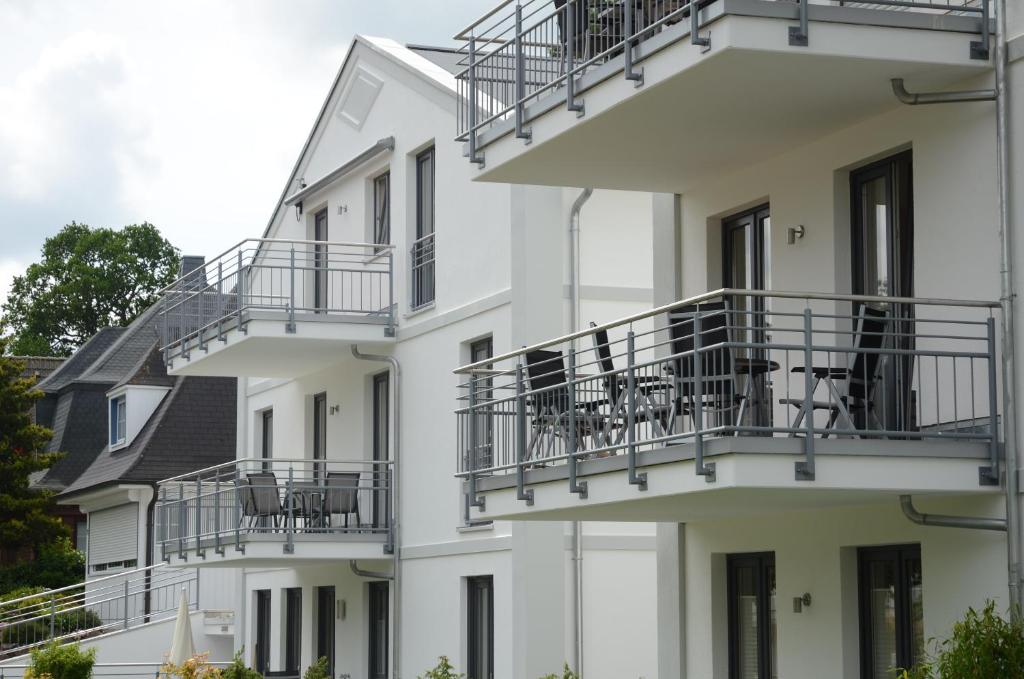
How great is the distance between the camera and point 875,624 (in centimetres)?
1314

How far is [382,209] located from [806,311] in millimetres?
13736

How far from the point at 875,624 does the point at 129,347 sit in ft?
103

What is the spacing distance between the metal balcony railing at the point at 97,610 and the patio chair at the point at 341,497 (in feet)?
28.3

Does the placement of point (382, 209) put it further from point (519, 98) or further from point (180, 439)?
point (180, 439)

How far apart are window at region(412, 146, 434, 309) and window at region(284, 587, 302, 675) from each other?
666cm

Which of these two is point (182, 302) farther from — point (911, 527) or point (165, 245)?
point (165, 245)

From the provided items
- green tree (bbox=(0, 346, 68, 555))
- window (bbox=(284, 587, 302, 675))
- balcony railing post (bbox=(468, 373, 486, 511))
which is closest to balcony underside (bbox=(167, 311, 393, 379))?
window (bbox=(284, 587, 302, 675))

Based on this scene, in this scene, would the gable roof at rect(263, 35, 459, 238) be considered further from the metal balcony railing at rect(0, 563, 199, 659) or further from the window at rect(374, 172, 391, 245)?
the metal balcony railing at rect(0, 563, 199, 659)

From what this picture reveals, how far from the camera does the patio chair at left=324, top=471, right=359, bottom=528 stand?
22.9 meters

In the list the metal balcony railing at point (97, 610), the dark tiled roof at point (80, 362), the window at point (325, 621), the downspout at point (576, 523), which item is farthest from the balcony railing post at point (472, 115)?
the dark tiled roof at point (80, 362)

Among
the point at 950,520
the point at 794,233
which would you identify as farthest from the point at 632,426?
the point at 794,233

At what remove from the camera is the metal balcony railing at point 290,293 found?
75.3ft

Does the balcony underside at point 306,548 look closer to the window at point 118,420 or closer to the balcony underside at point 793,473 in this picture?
the balcony underside at point 793,473

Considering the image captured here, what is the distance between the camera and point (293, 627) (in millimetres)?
27234
